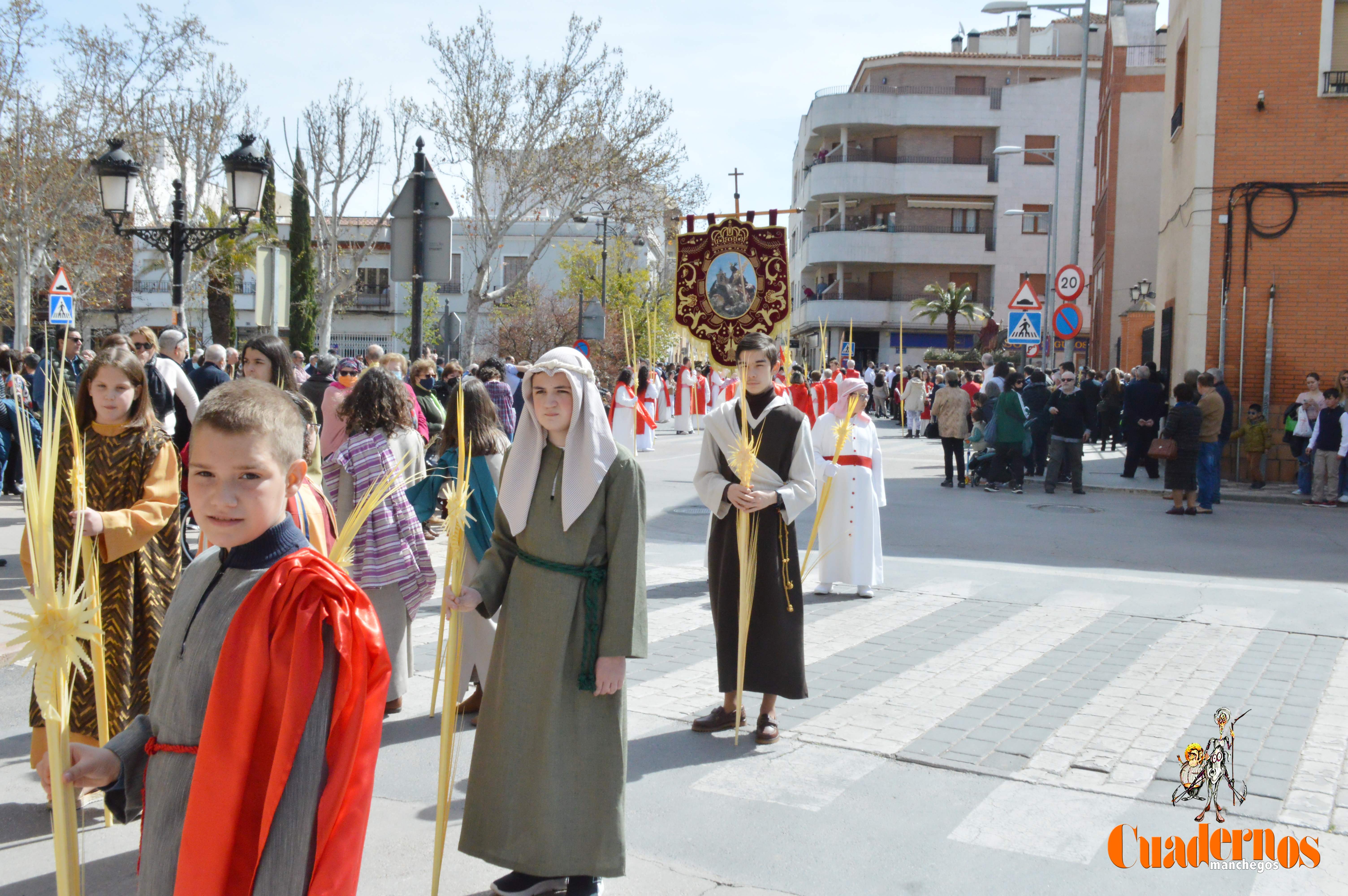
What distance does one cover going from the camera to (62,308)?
667 inches

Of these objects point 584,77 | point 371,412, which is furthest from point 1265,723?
point 584,77

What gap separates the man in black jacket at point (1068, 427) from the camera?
55.0ft

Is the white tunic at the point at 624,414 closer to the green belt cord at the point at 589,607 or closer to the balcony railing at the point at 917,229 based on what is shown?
the green belt cord at the point at 589,607

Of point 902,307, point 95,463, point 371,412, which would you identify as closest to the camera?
point 95,463

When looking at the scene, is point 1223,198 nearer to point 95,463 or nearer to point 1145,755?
point 1145,755

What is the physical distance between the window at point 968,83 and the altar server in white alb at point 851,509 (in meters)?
52.3

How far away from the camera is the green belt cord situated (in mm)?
3658

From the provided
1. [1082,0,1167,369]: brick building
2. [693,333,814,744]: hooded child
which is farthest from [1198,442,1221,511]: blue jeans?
[1082,0,1167,369]: brick building

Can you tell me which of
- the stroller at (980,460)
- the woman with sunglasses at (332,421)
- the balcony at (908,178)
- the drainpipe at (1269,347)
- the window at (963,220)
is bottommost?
the stroller at (980,460)

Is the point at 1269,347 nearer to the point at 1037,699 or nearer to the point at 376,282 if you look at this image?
the point at 1037,699

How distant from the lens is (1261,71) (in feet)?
57.8

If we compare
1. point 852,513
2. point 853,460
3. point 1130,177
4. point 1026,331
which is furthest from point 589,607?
point 1130,177

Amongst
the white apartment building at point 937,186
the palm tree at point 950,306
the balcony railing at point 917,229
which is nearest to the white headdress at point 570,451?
the palm tree at point 950,306

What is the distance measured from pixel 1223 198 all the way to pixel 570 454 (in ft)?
56.1
